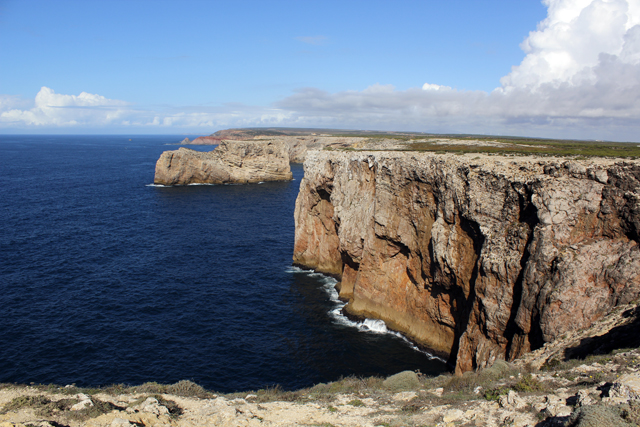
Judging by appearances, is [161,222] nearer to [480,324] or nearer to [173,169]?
[173,169]

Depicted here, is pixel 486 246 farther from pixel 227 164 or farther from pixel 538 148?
pixel 227 164

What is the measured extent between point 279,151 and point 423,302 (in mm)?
115265

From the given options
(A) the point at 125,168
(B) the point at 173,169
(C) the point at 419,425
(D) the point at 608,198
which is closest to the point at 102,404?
(C) the point at 419,425

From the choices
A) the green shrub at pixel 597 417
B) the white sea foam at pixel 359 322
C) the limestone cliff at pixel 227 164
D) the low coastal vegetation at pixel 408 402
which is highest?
the limestone cliff at pixel 227 164

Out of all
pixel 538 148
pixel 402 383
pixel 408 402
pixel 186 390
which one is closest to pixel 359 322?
pixel 402 383

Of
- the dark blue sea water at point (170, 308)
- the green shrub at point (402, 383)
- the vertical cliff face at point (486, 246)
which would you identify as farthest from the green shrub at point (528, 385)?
the dark blue sea water at point (170, 308)

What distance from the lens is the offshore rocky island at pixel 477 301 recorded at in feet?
55.3

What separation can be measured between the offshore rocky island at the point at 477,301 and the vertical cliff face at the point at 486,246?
103 mm

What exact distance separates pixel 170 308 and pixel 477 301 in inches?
1262

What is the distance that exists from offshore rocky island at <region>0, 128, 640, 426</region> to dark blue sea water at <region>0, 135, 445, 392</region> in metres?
6.15

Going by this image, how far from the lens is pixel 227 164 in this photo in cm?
13650

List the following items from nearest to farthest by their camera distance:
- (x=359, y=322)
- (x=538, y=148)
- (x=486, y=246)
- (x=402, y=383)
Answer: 1. (x=402, y=383)
2. (x=486, y=246)
3. (x=359, y=322)
4. (x=538, y=148)

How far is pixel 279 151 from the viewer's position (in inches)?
5758

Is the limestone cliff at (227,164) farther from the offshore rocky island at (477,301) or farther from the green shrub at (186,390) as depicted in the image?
the green shrub at (186,390)
